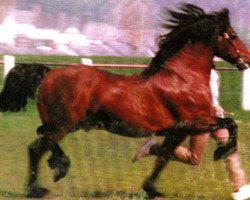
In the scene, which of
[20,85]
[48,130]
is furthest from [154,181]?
[20,85]

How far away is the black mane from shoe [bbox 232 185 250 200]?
1.36m

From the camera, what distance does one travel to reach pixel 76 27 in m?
16.4

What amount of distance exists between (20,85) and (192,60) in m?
1.71

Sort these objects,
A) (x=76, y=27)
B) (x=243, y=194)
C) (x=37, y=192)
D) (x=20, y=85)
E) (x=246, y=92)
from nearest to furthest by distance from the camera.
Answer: (x=243, y=194) → (x=37, y=192) → (x=20, y=85) → (x=246, y=92) → (x=76, y=27)

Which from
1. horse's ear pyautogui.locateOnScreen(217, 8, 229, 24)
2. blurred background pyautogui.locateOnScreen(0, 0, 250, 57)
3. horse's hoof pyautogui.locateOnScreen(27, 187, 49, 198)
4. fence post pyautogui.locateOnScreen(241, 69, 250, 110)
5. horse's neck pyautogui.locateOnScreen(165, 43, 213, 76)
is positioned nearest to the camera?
horse's hoof pyautogui.locateOnScreen(27, 187, 49, 198)

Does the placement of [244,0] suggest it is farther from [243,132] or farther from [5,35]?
[5,35]

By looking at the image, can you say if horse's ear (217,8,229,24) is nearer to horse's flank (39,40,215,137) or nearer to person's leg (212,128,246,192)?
horse's flank (39,40,215,137)

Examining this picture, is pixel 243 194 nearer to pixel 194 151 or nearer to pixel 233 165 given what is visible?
pixel 233 165

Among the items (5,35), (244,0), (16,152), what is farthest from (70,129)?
(5,35)

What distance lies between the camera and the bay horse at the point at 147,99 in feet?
22.4

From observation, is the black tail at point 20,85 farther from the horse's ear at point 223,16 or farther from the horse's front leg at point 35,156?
the horse's ear at point 223,16

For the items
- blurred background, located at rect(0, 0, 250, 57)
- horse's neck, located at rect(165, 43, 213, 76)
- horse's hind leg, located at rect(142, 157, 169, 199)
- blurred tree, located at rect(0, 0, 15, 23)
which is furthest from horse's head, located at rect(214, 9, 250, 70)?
blurred tree, located at rect(0, 0, 15, 23)

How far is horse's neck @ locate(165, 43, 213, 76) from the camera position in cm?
700

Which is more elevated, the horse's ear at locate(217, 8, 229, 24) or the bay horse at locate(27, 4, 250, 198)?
the horse's ear at locate(217, 8, 229, 24)
